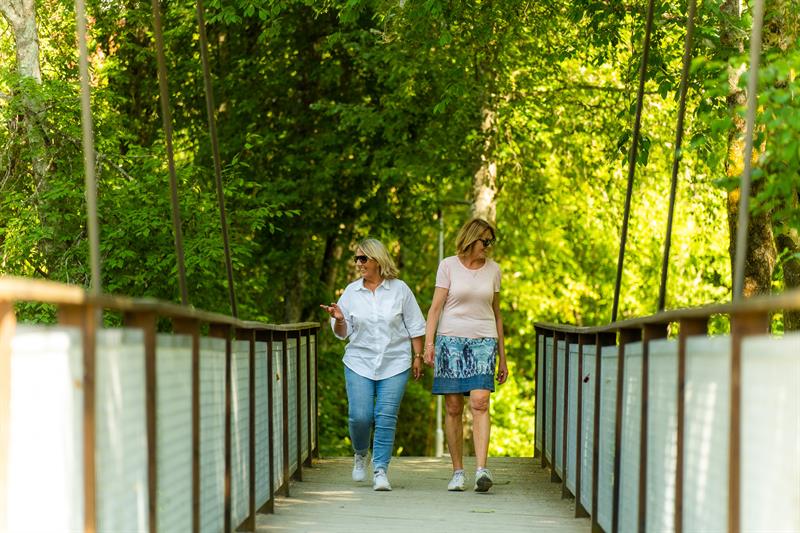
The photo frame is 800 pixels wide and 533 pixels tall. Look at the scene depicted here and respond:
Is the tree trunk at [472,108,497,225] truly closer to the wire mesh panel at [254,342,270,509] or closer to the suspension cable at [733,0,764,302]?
the wire mesh panel at [254,342,270,509]

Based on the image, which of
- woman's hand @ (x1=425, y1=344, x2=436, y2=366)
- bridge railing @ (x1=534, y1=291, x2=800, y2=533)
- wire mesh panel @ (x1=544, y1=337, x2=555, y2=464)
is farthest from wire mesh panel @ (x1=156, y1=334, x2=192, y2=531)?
wire mesh panel @ (x1=544, y1=337, x2=555, y2=464)

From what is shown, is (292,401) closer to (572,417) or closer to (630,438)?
(572,417)

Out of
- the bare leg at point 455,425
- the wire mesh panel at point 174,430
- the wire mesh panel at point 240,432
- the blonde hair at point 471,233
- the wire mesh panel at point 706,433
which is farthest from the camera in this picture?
the bare leg at point 455,425

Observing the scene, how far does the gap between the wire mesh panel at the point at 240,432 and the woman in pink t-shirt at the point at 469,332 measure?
2.00 meters

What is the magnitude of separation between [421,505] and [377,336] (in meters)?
1.28

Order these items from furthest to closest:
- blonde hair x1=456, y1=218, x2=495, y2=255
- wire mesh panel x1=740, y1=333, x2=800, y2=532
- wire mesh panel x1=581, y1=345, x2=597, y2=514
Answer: blonde hair x1=456, y1=218, x2=495, y2=255 → wire mesh panel x1=581, y1=345, x2=597, y2=514 → wire mesh panel x1=740, y1=333, x2=800, y2=532

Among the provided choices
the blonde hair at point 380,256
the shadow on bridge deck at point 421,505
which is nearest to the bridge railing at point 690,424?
the shadow on bridge deck at point 421,505

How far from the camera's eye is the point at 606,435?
6.48 m

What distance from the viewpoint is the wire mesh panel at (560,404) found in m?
8.93

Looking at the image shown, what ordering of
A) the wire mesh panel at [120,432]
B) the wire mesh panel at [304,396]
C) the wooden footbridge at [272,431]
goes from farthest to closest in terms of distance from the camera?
the wire mesh panel at [304,396] < the wire mesh panel at [120,432] < the wooden footbridge at [272,431]

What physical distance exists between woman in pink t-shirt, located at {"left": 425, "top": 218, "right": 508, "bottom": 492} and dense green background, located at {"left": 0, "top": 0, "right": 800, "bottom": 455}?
402 cm

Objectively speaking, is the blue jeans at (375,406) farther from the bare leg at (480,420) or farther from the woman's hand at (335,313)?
the bare leg at (480,420)

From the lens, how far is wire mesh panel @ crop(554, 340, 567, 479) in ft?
A: 29.3

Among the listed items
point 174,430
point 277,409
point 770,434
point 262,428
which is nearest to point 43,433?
point 174,430
